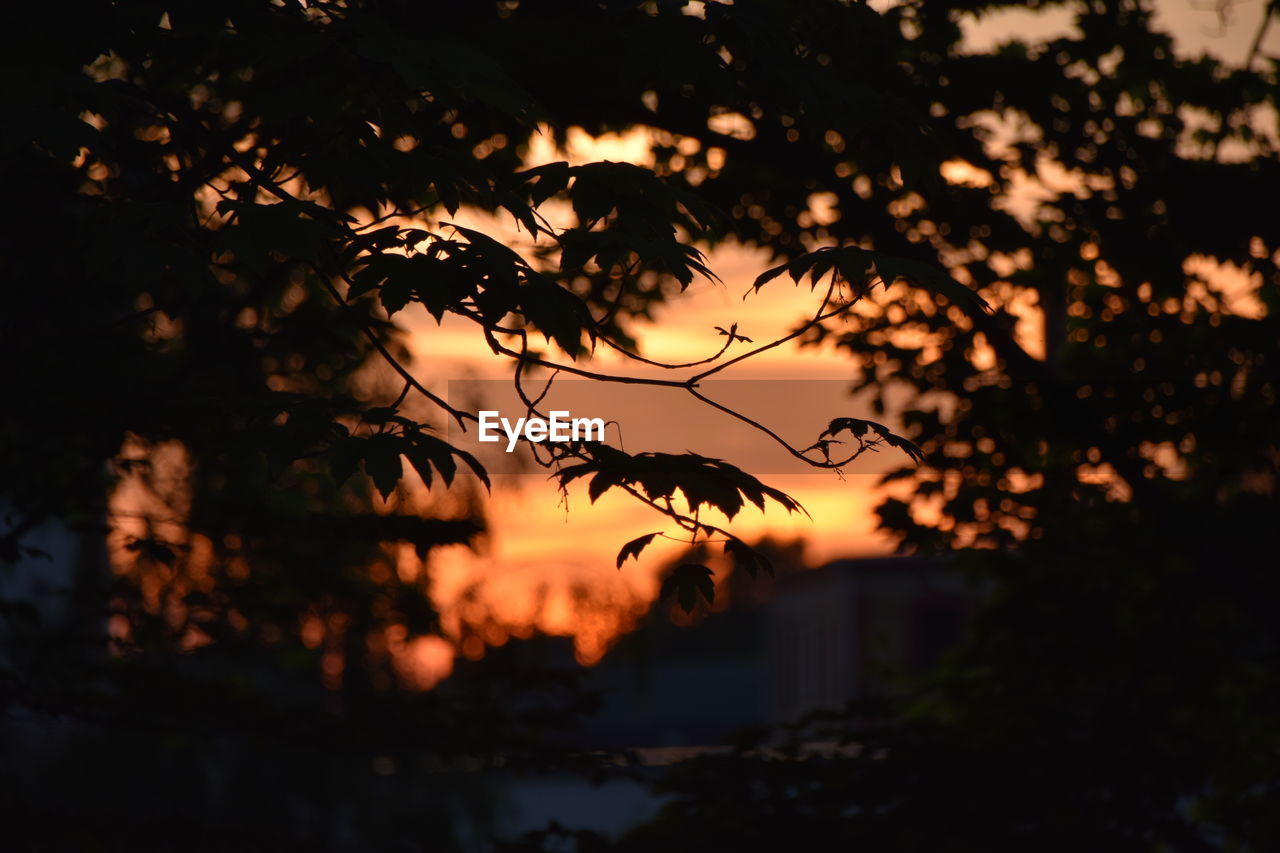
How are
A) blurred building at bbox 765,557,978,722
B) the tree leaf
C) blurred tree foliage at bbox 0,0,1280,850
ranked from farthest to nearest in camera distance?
blurred building at bbox 765,557,978,722 → blurred tree foliage at bbox 0,0,1280,850 → the tree leaf

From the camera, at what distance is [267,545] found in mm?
8922

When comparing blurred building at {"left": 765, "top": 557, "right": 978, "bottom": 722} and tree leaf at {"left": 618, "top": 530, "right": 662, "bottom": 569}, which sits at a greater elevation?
blurred building at {"left": 765, "top": 557, "right": 978, "bottom": 722}

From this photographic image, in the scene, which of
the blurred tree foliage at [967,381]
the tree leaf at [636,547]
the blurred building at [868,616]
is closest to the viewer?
the tree leaf at [636,547]

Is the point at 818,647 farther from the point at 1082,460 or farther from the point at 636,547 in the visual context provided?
the point at 636,547

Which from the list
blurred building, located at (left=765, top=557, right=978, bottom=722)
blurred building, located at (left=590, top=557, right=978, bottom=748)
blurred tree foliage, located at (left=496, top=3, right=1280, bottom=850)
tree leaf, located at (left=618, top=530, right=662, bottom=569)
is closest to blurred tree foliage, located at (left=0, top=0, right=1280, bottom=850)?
blurred tree foliage, located at (left=496, top=3, right=1280, bottom=850)

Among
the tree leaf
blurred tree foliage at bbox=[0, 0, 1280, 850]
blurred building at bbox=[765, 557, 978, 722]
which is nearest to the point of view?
the tree leaf

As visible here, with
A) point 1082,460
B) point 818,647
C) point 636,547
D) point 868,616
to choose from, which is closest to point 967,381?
point 1082,460

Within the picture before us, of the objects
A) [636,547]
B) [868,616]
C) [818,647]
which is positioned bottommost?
[636,547]

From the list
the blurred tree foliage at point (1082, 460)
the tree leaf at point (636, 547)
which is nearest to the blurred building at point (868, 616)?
the blurred tree foliage at point (1082, 460)

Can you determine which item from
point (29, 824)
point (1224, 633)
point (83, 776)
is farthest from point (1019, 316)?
point (83, 776)

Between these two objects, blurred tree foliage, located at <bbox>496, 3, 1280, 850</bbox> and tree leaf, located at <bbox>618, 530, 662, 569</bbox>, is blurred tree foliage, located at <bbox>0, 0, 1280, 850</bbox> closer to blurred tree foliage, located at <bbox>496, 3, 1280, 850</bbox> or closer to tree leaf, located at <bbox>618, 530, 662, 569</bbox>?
blurred tree foliage, located at <bbox>496, 3, 1280, 850</bbox>

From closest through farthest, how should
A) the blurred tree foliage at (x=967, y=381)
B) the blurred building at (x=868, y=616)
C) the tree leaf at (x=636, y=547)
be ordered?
the tree leaf at (x=636, y=547), the blurred tree foliage at (x=967, y=381), the blurred building at (x=868, y=616)

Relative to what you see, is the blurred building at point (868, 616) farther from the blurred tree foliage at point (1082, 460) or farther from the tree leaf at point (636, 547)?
the tree leaf at point (636, 547)

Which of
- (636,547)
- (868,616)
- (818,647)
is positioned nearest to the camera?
(636,547)
